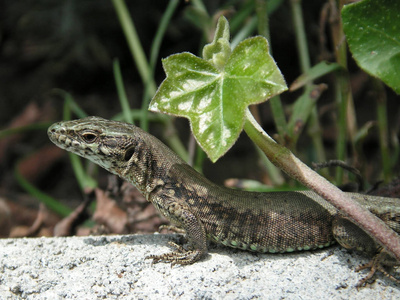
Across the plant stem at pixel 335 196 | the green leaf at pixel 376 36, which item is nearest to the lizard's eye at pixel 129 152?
the plant stem at pixel 335 196

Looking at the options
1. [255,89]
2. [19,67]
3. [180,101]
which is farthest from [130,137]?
[19,67]

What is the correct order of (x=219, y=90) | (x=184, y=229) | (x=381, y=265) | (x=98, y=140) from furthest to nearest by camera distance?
1. (x=98, y=140)
2. (x=184, y=229)
3. (x=381, y=265)
4. (x=219, y=90)

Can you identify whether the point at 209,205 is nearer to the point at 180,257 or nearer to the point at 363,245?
the point at 180,257

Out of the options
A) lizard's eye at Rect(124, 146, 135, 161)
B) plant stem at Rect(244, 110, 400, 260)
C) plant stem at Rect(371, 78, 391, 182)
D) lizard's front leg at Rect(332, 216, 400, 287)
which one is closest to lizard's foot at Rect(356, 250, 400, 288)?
lizard's front leg at Rect(332, 216, 400, 287)

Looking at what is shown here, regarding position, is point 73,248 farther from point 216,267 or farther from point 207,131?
point 207,131

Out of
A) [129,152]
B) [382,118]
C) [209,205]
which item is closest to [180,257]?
[209,205]
